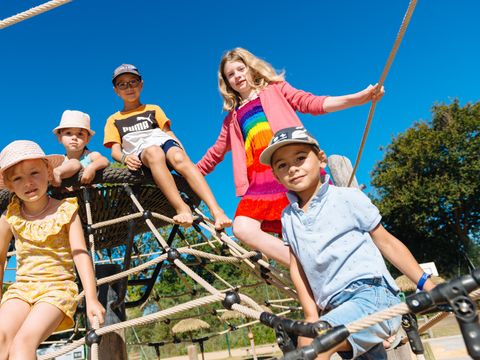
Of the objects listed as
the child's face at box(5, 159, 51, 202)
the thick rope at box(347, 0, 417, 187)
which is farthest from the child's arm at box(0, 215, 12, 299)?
the thick rope at box(347, 0, 417, 187)

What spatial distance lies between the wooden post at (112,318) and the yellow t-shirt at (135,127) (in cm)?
71

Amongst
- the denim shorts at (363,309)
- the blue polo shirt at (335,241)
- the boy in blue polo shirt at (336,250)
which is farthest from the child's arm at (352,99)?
the denim shorts at (363,309)

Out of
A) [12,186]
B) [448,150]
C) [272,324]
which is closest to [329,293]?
[272,324]

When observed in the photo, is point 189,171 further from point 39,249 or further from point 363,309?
point 363,309

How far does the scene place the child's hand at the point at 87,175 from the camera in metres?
2.08

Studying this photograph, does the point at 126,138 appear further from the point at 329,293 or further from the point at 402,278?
the point at 402,278

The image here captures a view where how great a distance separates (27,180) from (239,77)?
112cm

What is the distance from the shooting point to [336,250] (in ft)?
4.09

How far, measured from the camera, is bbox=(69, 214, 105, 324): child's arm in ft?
4.72

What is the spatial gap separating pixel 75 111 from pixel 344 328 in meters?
2.19

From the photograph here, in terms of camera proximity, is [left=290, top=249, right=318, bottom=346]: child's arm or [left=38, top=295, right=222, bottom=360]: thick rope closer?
[left=290, top=249, right=318, bottom=346]: child's arm

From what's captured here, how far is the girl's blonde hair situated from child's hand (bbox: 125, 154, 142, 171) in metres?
0.52

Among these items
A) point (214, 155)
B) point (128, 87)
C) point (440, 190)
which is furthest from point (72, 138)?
point (440, 190)

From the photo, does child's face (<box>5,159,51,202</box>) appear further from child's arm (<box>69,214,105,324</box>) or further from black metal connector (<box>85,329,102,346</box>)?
black metal connector (<box>85,329,102,346</box>)
